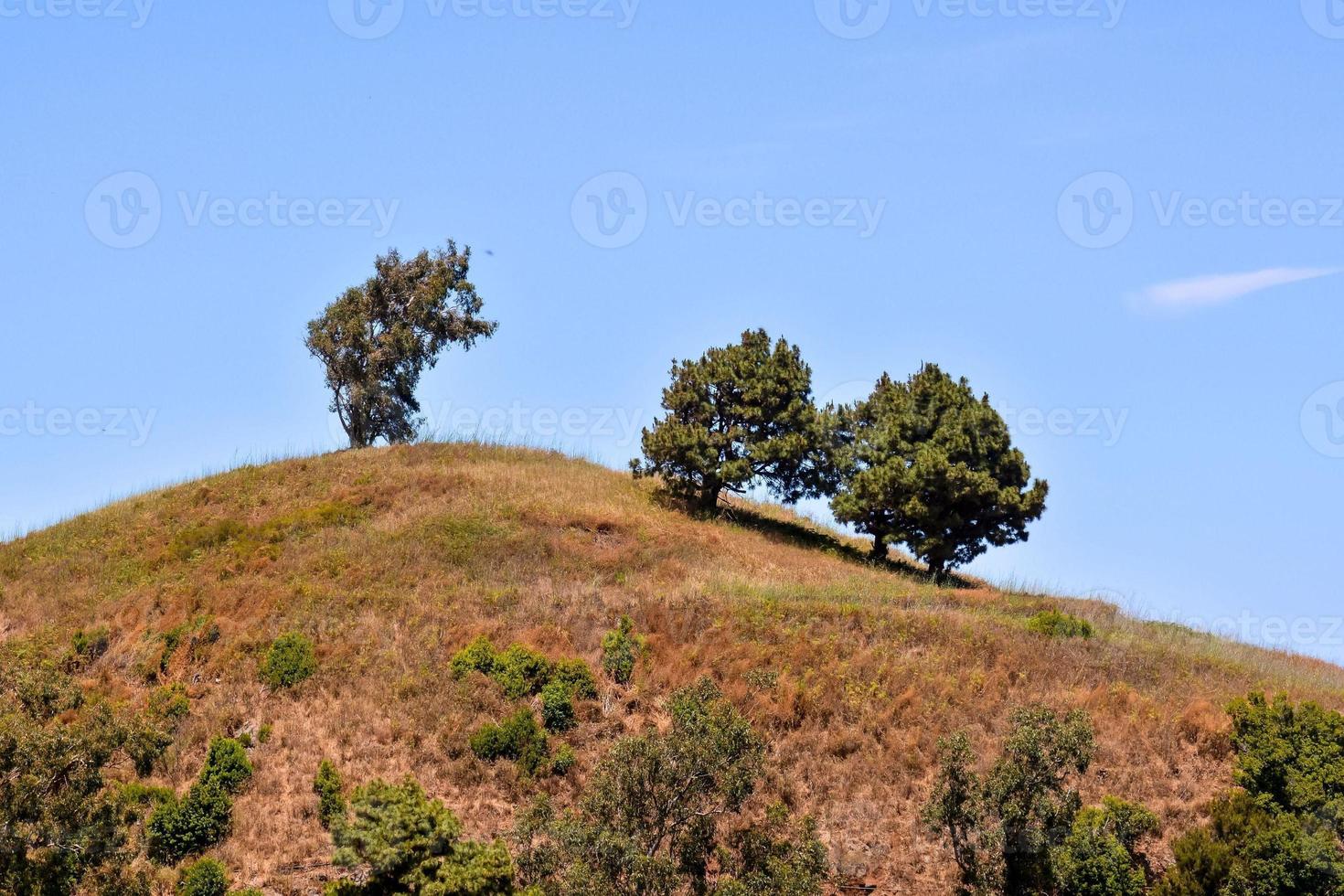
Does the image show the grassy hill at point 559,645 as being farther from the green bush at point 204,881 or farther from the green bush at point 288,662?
the green bush at point 204,881

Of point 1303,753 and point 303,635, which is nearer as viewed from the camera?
point 1303,753

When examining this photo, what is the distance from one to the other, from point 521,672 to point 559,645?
2.11 metres

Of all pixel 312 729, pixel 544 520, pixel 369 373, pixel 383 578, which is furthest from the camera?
pixel 369 373

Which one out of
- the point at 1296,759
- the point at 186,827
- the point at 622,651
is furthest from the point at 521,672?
the point at 1296,759

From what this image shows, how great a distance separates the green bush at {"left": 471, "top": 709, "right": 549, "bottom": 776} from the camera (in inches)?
1313

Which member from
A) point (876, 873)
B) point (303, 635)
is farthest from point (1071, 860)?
point (303, 635)

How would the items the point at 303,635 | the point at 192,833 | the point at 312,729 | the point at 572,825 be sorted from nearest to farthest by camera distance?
the point at 572,825
the point at 192,833
the point at 312,729
the point at 303,635

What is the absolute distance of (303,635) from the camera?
38156mm

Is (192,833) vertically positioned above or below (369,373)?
below

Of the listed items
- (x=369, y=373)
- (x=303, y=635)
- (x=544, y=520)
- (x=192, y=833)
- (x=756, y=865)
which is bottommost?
(x=192, y=833)

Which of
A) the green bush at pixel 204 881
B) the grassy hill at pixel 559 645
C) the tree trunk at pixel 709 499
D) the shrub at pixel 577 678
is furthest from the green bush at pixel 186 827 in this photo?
the tree trunk at pixel 709 499

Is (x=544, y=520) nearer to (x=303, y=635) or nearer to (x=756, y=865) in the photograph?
(x=303, y=635)

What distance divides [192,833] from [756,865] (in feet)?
43.2

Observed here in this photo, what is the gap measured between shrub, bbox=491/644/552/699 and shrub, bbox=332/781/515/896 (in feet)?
30.0
